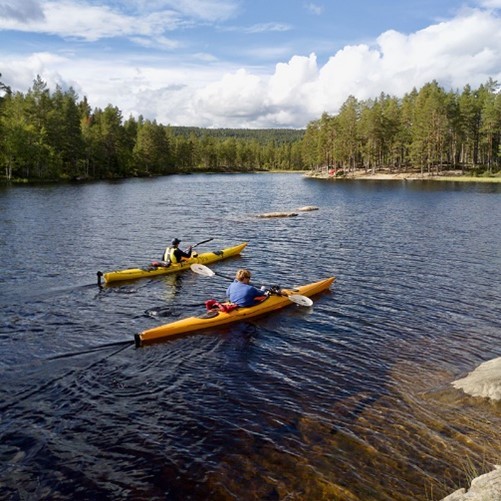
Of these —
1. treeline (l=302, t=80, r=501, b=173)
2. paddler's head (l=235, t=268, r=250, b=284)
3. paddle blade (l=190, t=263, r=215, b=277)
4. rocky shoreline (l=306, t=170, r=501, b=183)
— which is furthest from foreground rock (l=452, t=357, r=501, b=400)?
treeline (l=302, t=80, r=501, b=173)

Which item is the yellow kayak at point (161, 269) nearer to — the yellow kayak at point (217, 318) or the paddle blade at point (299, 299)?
the yellow kayak at point (217, 318)

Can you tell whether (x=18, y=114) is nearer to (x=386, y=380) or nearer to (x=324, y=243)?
(x=324, y=243)

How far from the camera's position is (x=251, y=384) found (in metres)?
10.3

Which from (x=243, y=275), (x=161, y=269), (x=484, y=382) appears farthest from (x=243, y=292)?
(x=484, y=382)

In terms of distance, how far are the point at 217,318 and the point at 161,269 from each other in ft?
22.2

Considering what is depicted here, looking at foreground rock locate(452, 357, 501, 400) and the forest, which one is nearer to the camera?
foreground rock locate(452, 357, 501, 400)

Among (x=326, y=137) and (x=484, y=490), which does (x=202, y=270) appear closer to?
(x=484, y=490)

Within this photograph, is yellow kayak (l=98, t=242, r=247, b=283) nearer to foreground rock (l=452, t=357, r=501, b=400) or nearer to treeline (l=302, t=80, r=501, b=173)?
foreground rock (l=452, t=357, r=501, b=400)

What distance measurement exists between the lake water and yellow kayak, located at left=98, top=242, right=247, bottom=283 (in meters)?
0.42

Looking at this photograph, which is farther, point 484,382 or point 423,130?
point 423,130

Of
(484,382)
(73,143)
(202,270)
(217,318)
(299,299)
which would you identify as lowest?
(484,382)

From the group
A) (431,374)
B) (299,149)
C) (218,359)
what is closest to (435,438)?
(431,374)

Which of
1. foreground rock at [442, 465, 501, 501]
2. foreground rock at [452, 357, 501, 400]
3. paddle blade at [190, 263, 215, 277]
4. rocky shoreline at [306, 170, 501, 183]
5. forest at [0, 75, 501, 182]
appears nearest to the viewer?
foreground rock at [442, 465, 501, 501]

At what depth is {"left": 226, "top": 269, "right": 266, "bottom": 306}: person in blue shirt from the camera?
14250 millimetres
